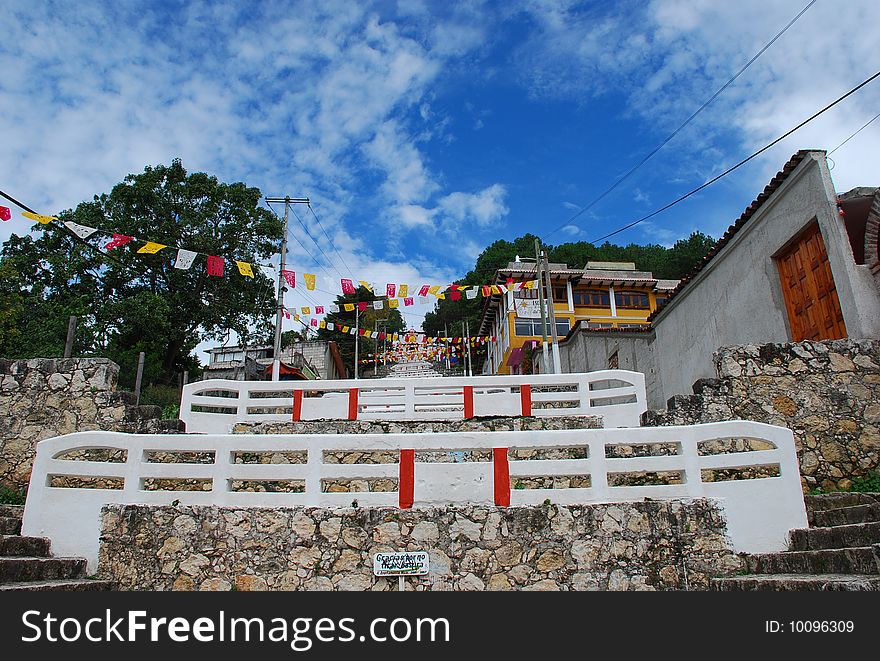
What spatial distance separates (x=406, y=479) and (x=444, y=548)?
2.72ft

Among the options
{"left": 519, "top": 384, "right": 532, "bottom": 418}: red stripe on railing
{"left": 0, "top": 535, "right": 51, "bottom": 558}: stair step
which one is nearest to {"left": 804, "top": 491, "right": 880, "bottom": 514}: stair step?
{"left": 519, "top": 384, "right": 532, "bottom": 418}: red stripe on railing

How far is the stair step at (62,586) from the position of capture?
5270 millimetres

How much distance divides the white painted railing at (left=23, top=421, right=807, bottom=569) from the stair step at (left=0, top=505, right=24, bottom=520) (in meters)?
0.81

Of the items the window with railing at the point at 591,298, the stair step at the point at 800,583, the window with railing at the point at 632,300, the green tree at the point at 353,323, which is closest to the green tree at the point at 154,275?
the green tree at the point at 353,323

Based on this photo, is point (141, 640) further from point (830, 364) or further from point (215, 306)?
point (215, 306)

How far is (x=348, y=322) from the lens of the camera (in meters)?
54.8

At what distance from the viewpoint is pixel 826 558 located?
5258 mm

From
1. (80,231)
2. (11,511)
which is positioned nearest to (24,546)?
(11,511)

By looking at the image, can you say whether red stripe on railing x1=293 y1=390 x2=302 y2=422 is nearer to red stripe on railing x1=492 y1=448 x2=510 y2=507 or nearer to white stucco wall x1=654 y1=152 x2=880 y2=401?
red stripe on railing x1=492 y1=448 x2=510 y2=507

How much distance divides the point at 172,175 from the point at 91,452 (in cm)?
2125

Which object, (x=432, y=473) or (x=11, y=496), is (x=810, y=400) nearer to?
(x=432, y=473)

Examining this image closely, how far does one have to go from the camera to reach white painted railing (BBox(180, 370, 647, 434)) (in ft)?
30.9

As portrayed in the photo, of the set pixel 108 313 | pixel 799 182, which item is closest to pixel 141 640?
pixel 799 182

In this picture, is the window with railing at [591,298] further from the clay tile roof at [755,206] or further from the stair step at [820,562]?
the stair step at [820,562]
